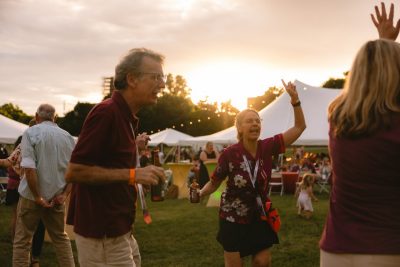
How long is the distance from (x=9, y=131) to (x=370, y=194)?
17313 mm

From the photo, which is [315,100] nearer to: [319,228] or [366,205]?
[319,228]

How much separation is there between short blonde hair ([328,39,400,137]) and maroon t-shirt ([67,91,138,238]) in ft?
4.25

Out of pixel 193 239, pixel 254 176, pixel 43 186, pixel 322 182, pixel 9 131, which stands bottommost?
pixel 193 239

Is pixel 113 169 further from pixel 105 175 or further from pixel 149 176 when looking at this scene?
pixel 149 176

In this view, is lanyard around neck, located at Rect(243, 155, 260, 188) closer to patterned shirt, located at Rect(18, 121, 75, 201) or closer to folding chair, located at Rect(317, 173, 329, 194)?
patterned shirt, located at Rect(18, 121, 75, 201)

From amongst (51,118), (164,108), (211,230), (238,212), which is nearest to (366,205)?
(238,212)

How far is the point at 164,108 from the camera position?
78438 millimetres

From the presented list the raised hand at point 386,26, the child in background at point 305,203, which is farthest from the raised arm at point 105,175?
the child in background at point 305,203

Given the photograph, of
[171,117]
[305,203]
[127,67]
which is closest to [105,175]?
[127,67]

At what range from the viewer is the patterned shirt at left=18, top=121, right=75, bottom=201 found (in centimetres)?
572

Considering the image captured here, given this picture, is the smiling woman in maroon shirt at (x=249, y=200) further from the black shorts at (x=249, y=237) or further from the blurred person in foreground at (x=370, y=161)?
the blurred person in foreground at (x=370, y=161)

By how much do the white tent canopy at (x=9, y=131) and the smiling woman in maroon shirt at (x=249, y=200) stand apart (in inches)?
540

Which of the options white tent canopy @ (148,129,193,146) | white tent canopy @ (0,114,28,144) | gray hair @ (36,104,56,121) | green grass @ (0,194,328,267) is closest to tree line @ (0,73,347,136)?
white tent canopy @ (148,129,193,146)

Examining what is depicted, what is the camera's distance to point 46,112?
5867mm
